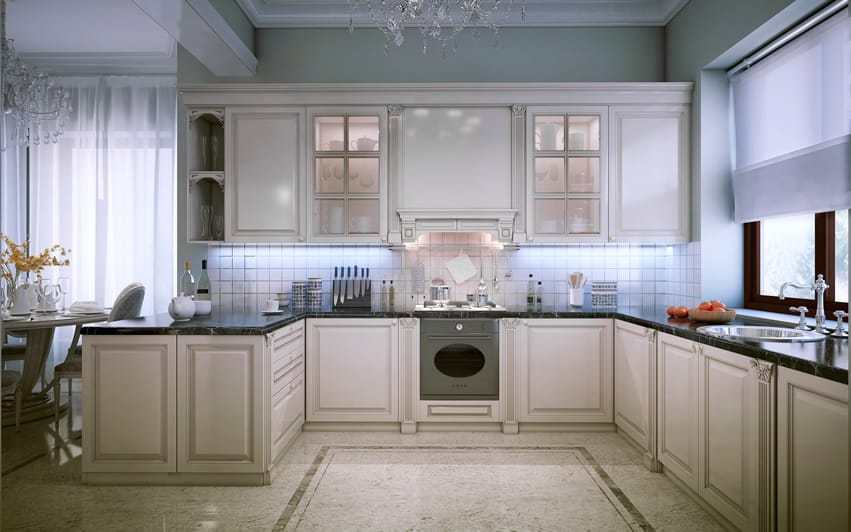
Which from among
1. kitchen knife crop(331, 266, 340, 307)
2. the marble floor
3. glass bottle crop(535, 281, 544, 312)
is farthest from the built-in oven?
kitchen knife crop(331, 266, 340, 307)

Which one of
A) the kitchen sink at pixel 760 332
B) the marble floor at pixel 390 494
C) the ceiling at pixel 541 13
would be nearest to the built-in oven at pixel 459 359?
the marble floor at pixel 390 494

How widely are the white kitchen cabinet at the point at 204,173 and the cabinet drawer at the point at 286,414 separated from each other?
1.33 m

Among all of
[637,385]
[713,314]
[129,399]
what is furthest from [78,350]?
[713,314]

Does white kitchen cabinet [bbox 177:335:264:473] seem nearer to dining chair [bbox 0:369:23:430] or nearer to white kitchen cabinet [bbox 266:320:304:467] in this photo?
white kitchen cabinet [bbox 266:320:304:467]

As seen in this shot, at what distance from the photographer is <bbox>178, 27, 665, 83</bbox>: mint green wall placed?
4.18m

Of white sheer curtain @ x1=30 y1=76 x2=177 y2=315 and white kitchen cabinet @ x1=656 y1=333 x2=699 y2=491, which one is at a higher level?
white sheer curtain @ x1=30 y1=76 x2=177 y2=315

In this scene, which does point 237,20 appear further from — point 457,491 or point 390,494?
point 457,491

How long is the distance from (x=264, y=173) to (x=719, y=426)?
3.22m

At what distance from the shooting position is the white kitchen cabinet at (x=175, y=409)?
275cm

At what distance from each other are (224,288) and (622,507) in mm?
3176

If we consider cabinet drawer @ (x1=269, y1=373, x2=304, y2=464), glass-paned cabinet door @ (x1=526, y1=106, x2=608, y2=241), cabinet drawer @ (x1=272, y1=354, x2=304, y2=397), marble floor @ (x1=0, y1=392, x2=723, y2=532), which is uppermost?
glass-paned cabinet door @ (x1=526, y1=106, x2=608, y2=241)

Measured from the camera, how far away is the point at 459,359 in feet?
12.1

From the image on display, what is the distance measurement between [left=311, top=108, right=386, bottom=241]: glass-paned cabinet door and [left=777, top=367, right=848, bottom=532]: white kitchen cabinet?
2.68 metres

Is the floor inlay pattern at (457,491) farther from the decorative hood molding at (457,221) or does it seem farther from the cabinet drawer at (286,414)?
the decorative hood molding at (457,221)
